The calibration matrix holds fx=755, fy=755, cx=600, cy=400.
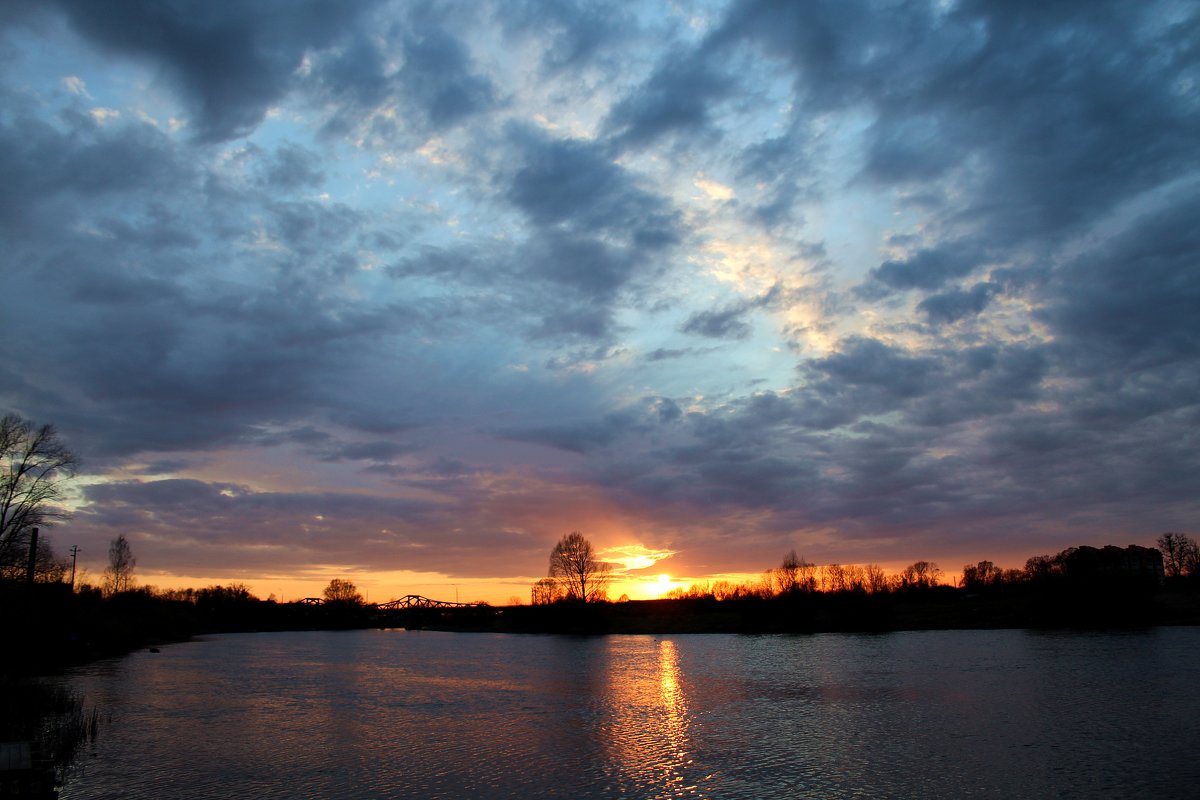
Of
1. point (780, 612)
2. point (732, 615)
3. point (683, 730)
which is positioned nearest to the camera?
point (683, 730)

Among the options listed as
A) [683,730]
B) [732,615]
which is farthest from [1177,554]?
[683,730]

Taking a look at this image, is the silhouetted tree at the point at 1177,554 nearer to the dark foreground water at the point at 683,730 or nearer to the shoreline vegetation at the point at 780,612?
the shoreline vegetation at the point at 780,612

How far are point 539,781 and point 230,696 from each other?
36.1 meters

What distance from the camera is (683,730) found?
115ft

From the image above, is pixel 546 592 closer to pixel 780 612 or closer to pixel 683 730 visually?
pixel 780 612

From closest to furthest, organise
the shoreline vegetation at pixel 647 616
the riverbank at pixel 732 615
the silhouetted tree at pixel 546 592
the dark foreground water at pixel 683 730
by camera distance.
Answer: the dark foreground water at pixel 683 730 → the shoreline vegetation at pixel 647 616 → the riverbank at pixel 732 615 → the silhouetted tree at pixel 546 592

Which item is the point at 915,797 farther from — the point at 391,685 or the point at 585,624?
the point at 585,624

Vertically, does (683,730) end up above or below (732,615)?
above

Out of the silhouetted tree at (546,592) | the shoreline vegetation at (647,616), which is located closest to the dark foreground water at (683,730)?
the shoreline vegetation at (647,616)

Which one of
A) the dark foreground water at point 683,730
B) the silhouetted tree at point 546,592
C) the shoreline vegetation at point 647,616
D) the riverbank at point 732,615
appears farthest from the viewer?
the silhouetted tree at point 546,592

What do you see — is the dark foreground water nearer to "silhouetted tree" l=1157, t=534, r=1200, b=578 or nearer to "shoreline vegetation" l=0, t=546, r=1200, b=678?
"shoreline vegetation" l=0, t=546, r=1200, b=678

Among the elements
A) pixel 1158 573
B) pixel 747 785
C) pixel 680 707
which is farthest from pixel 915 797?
pixel 1158 573

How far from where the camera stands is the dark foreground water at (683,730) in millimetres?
24703

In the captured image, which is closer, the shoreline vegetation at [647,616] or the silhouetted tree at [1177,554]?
the shoreline vegetation at [647,616]
